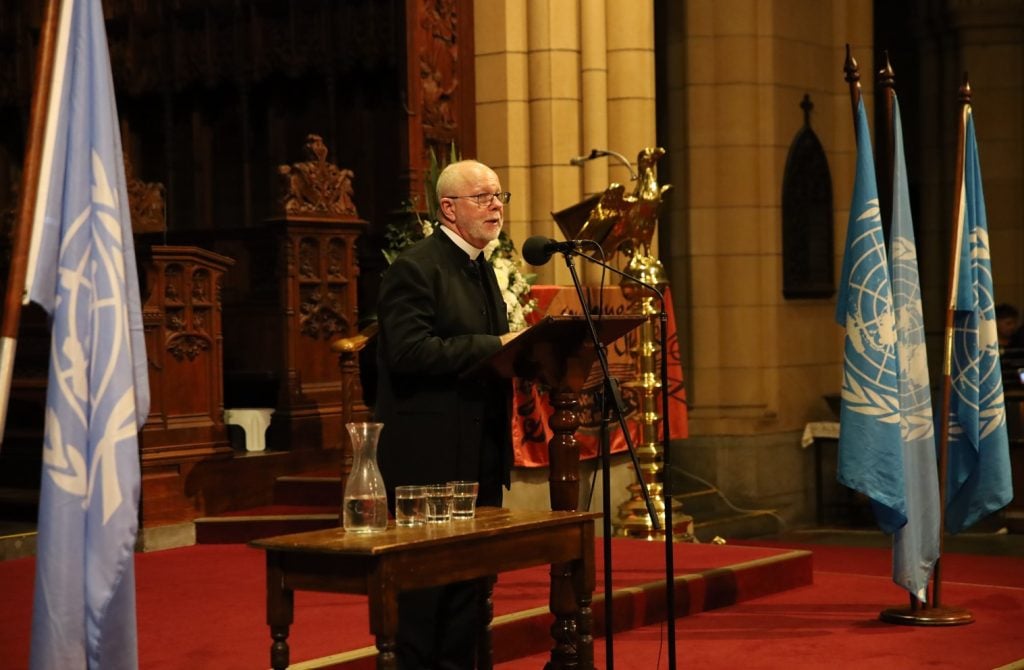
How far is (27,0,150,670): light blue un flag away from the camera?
3057mm

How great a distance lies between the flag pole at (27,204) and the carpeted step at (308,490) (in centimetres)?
462

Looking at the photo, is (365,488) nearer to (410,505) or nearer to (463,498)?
(410,505)

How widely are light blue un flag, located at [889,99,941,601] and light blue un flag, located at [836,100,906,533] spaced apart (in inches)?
2.7

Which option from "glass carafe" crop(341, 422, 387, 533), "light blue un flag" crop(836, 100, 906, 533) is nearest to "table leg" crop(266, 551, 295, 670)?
"glass carafe" crop(341, 422, 387, 533)

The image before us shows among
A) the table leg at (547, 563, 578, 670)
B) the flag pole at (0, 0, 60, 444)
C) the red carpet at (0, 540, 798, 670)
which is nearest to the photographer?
the flag pole at (0, 0, 60, 444)

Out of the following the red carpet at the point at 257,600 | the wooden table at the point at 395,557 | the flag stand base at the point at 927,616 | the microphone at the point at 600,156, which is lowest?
the flag stand base at the point at 927,616

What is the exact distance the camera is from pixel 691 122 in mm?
10453

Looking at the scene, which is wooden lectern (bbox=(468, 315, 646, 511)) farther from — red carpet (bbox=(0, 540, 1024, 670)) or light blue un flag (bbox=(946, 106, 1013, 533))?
light blue un flag (bbox=(946, 106, 1013, 533))

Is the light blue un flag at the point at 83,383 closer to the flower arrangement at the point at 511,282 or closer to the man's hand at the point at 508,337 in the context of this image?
the man's hand at the point at 508,337

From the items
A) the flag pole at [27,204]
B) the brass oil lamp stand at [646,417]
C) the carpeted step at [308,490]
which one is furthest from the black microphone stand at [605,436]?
the brass oil lamp stand at [646,417]

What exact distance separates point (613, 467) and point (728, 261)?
7.37 ft

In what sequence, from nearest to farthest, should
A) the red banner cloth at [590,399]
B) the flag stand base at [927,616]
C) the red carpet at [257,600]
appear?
→ 1. the red carpet at [257,600]
2. the flag stand base at [927,616]
3. the red banner cloth at [590,399]

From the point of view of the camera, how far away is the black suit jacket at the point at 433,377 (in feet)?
13.5

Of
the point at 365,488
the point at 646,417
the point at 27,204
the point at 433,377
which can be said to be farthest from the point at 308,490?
the point at 27,204
